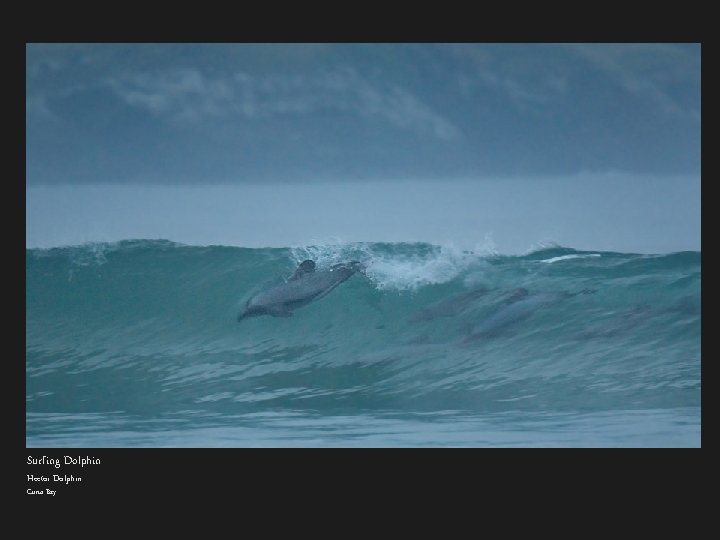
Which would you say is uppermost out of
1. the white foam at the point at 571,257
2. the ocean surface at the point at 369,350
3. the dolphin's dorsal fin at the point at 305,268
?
the white foam at the point at 571,257

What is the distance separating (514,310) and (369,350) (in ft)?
5.98

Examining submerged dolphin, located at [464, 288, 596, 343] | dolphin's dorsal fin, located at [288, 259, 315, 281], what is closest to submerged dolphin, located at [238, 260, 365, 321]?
dolphin's dorsal fin, located at [288, 259, 315, 281]

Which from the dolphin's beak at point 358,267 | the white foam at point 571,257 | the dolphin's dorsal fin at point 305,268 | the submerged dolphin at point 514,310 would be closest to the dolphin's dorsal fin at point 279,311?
the dolphin's dorsal fin at point 305,268

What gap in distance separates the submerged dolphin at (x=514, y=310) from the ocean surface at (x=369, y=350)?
2 cm

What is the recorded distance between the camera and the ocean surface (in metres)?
6.86

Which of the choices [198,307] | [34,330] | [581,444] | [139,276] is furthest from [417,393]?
[34,330]

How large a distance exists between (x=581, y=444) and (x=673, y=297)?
336 cm

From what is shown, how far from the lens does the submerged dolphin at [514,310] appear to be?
854 cm

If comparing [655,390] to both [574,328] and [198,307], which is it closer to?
[574,328]

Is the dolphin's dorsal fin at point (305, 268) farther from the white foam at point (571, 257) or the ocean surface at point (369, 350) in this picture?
the white foam at point (571, 257)

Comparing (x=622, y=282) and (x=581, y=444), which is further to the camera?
(x=622, y=282)

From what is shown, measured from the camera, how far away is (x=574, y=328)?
28.1ft

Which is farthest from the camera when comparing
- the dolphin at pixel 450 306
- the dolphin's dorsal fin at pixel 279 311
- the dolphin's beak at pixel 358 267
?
the dolphin's beak at pixel 358 267
